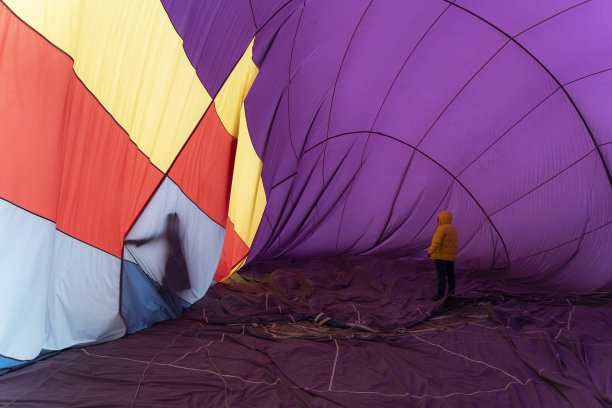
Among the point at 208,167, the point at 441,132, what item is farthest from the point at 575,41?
the point at 208,167

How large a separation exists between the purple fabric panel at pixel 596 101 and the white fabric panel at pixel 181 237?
9.42ft

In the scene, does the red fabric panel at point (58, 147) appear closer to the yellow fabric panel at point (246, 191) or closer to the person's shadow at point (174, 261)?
the person's shadow at point (174, 261)

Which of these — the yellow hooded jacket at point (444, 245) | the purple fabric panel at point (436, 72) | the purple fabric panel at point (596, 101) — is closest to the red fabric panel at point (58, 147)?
the yellow hooded jacket at point (444, 245)

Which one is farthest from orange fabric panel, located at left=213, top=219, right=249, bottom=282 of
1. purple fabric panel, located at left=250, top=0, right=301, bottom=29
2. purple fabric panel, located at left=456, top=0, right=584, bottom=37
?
purple fabric panel, located at left=456, top=0, right=584, bottom=37

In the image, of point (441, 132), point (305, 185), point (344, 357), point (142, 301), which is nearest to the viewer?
point (344, 357)

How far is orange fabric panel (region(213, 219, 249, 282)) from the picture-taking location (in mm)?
3451

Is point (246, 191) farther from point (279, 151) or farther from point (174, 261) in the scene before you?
point (174, 261)

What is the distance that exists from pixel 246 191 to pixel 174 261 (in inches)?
46.7

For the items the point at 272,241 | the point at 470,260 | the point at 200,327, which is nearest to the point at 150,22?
the point at 200,327

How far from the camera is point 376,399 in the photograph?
1.56 meters

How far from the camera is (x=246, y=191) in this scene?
3.57 metres

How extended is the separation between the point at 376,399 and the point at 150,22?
180 centimetres

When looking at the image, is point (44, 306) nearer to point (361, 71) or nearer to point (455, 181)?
point (361, 71)

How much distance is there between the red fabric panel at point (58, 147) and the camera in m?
1.51
